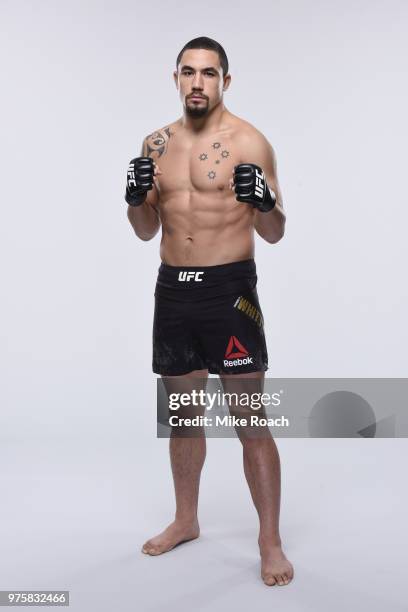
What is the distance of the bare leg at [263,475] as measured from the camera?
3559mm

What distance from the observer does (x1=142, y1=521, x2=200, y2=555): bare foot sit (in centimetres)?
377

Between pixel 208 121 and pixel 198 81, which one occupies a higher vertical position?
pixel 198 81

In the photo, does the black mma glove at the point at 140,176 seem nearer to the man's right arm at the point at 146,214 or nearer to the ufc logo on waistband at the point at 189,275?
the man's right arm at the point at 146,214

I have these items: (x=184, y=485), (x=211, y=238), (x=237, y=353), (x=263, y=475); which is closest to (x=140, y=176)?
(x=211, y=238)

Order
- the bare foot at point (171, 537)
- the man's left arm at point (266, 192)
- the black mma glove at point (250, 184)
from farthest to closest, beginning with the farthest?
the bare foot at point (171, 537), the man's left arm at point (266, 192), the black mma glove at point (250, 184)

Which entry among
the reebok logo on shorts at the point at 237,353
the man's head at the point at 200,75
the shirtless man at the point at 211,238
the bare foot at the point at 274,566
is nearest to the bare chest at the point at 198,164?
the shirtless man at the point at 211,238

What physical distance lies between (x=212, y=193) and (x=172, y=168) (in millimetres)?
207

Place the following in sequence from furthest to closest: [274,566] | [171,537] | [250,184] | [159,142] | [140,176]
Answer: [171,537] < [159,142] < [274,566] < [140,176] < [250,184]

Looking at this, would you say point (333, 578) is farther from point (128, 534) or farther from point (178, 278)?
point (178, 278)

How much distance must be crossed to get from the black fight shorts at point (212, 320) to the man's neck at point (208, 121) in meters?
0.55

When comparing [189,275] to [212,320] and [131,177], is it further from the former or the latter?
[131,177]

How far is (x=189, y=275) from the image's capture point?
3.56m

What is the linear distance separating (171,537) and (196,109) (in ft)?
5.92

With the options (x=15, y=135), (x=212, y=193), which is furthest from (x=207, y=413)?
(x=15, y=135)
